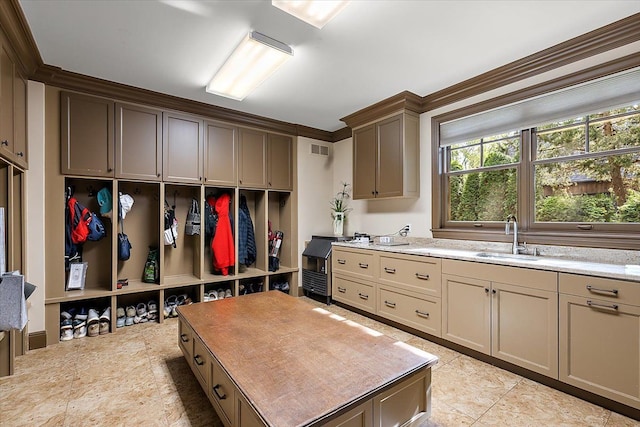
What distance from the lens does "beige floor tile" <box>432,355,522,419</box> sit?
75.0 inches

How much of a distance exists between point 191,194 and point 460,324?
3368 mm

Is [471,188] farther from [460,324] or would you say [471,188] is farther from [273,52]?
[273,52]

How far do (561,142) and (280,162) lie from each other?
314cm

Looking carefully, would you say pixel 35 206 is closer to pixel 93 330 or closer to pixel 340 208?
pixel 93 330

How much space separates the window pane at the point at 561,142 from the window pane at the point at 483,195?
0.99 ft

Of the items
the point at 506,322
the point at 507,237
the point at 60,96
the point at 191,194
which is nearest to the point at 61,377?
the point at 191,194

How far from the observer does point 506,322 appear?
2297 millimetres

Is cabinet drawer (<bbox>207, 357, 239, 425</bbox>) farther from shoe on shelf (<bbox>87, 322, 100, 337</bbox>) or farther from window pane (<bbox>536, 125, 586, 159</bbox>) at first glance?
window pane (<bbox>536, 125, 586, 159</bbox>)

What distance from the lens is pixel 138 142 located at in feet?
10.6

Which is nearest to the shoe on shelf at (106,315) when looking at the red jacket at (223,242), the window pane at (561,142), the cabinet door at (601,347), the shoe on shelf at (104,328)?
the shoe on shelf at (104,328)

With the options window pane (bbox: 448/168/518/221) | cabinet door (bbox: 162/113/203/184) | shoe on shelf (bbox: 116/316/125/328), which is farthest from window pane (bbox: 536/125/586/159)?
shoe on shelf (bbox: 116/316/125/328)

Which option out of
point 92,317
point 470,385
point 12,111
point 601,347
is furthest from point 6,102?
point 601,347

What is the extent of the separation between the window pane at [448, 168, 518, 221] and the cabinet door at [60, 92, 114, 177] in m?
3.68

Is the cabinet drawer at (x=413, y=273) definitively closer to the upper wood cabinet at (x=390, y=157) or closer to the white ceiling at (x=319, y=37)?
the upper wood cabinet at (x=390, y=157)
